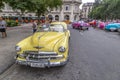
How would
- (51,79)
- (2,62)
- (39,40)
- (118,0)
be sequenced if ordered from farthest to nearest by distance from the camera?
(118,0) < (2,62) < (39,40) < (51,79)

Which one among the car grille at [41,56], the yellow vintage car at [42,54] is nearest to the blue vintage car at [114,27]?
the yellow vintage car at [42,54]

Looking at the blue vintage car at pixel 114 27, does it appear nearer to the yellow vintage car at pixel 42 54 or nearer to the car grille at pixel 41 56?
the yellow vintage car at pixel 42 54

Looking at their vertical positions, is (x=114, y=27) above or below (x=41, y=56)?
below

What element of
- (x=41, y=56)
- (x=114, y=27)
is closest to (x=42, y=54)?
(x=41, y=56)

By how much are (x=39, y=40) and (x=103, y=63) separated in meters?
2.77

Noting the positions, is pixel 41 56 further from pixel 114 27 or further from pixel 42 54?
pixel 114 27

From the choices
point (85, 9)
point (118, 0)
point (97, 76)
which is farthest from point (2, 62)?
point (85, 9)

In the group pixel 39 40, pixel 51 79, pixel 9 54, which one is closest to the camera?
pixel 51 79

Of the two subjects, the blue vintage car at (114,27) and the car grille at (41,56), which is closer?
the car grille at (41,56)

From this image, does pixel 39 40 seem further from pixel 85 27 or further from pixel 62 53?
pixel 85 27

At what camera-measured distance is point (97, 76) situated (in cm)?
548

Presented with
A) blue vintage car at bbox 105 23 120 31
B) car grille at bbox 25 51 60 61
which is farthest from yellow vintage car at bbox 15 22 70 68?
blue vintage car at bbox 105 23 120 31

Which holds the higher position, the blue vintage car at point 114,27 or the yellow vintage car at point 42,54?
the yellow vintage car at point 42,54

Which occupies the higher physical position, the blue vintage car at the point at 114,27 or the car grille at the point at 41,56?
the car grille at the point at 41,56
